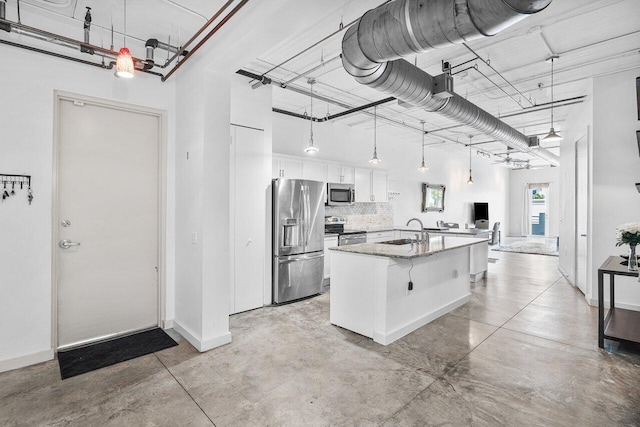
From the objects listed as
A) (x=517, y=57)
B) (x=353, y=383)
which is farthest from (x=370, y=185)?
(x=353, y=383)

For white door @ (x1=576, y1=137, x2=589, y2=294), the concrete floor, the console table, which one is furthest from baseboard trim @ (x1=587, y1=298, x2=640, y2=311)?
the concrete floor

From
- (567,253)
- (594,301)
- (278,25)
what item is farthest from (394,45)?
(567,253)

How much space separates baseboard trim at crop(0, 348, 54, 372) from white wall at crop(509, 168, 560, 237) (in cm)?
1566

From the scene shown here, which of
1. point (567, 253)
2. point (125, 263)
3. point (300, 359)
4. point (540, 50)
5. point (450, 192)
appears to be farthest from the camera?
point (450, 192)

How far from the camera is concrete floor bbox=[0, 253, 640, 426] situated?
7.17 ft

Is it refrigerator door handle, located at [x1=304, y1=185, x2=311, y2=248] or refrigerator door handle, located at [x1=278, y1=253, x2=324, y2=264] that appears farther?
refrigerator door handle, located at [x1=304, y1=185, x2=311, y2=248]

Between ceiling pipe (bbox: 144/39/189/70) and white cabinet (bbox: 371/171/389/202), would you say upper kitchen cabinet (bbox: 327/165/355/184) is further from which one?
ceiling pipe (bbox: 144/39/189/70)

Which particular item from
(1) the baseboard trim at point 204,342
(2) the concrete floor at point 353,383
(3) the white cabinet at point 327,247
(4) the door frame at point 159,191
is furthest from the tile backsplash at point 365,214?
(1) the baseboard trim at point 204,342

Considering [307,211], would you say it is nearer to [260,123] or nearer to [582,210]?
[260,123]

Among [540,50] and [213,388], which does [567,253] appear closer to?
[540,50]

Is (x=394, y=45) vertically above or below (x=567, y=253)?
above

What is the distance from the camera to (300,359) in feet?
9.83

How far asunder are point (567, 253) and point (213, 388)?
22.4 ft

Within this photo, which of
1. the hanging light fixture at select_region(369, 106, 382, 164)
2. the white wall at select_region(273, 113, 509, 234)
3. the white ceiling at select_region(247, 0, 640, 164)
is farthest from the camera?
the white wall at select_region(273, 113, 509, 234)
